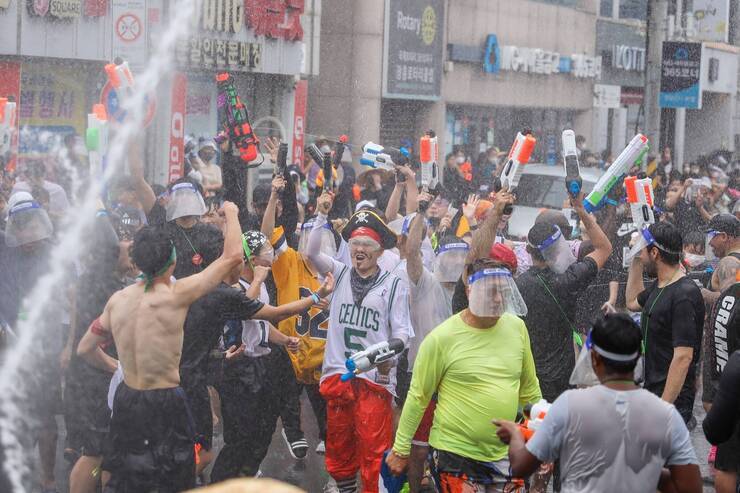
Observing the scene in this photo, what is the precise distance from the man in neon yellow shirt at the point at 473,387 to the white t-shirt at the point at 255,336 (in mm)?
1878

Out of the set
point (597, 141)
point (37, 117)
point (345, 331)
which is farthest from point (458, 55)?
point (345, 331)

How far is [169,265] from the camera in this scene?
5.37 m

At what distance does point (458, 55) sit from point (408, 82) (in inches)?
88.9

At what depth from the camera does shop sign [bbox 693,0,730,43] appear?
31.2 m

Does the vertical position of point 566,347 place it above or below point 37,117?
below

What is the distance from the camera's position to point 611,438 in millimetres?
3988

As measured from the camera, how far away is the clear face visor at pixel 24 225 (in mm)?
6723

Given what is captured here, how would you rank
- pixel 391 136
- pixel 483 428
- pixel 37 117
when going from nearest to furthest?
pixel 483 428 < pixel 37 117 < pixel 391 136

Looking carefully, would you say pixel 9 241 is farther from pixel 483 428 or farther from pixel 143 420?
pixel 483 428

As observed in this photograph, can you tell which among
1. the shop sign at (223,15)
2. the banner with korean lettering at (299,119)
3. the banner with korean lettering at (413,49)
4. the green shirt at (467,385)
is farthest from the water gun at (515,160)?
the banner with korean lettering at (413,49)

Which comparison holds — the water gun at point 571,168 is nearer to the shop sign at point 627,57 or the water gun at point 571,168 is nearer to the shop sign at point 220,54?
the shop sign at point 220,54

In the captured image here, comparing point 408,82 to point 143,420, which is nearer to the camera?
point 143,420

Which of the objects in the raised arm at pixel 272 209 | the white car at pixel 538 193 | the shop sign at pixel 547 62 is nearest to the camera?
the raised arm at pixel 272 209

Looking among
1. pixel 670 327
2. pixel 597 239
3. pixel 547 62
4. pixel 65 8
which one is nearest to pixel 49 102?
pixel 65 8
